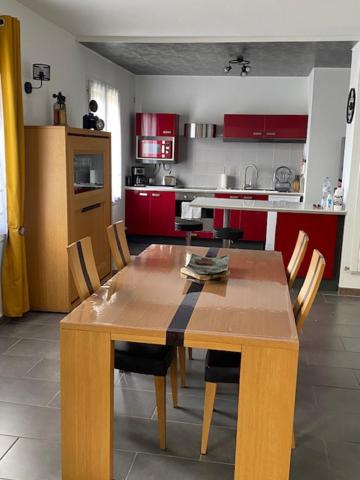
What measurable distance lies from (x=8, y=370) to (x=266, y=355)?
1.96 metres

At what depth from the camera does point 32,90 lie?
4.22 m

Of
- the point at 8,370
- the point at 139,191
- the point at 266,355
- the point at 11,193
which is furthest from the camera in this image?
the point at 139,191

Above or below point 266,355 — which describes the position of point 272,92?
above

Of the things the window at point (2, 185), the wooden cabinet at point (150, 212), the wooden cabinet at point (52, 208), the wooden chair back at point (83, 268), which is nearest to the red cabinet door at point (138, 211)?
the wooden cabinet at point (150, 212)

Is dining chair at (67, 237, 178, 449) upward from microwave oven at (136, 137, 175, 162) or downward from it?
downward

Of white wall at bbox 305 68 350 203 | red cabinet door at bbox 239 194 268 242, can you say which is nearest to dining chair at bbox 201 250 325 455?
white wall at bbox 305 68 350 203

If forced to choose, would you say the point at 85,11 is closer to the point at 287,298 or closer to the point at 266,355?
the point at 287,298

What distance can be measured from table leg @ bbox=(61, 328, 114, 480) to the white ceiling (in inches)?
119

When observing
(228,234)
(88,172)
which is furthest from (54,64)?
(228,234)

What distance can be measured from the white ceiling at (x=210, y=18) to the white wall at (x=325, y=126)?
1828mm

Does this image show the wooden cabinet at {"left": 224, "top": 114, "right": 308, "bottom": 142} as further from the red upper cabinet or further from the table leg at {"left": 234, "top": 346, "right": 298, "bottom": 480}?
the table leg at {"left": 234, "top": 346, "right": 298, "bottom": 480}

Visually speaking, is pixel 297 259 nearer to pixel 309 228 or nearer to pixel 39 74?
pixel 309 228

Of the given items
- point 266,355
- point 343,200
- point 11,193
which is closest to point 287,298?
point 266,355

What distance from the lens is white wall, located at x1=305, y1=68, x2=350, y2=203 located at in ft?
21.2
